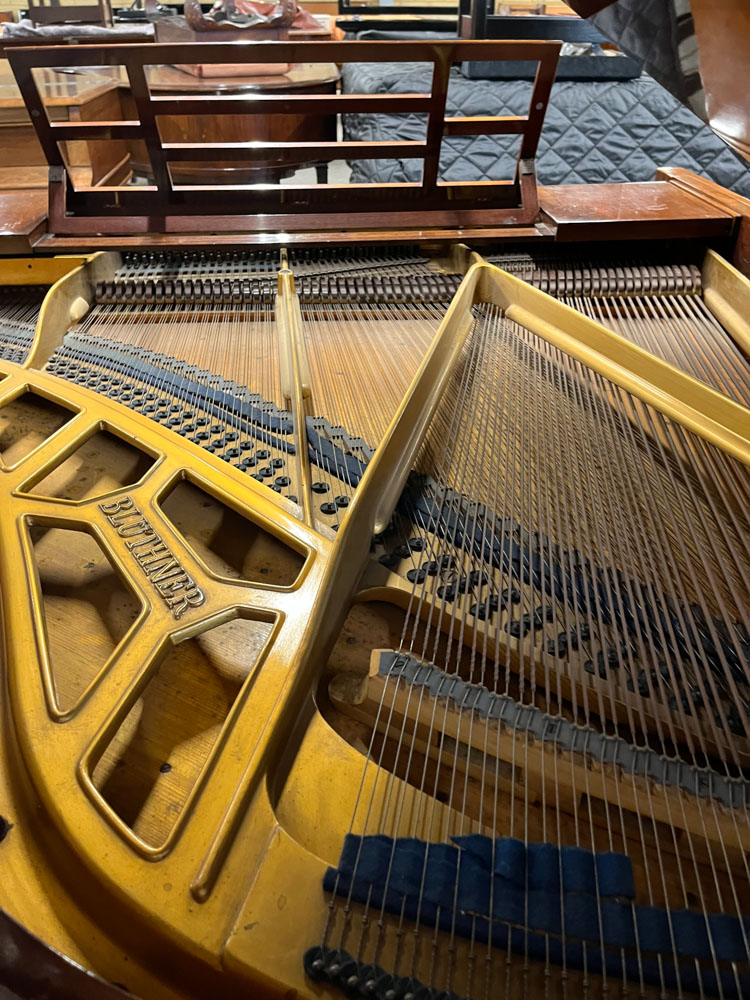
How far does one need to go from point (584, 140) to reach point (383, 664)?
5353mm

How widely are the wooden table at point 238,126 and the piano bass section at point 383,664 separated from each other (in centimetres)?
325

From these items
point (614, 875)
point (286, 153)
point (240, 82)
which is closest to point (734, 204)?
point (286, 153)

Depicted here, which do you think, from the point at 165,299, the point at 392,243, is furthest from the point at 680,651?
the point at 165,299

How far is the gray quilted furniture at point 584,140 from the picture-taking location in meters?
5.11

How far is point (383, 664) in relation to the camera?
1109 mm

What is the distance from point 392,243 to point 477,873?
2256mm

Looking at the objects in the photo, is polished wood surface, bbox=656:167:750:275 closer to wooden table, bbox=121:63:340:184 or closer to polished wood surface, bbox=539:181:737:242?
polished wood surface, bbox=539:181:737:242

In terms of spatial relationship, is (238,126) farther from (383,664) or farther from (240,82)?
(383,664)

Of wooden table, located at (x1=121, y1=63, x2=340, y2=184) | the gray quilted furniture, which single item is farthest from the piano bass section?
the gray quilted furniture

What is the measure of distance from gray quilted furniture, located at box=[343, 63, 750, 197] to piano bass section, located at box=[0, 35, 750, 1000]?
135 inches

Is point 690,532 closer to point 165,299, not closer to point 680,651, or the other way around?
point 680,651

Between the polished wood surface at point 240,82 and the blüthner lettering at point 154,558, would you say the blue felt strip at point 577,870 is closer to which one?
the blüthner lettering at point 154,558

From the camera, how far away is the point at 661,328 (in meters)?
2.36

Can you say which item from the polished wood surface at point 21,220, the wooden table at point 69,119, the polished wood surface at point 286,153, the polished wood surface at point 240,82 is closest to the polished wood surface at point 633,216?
the polished wood surface at point 286,153
